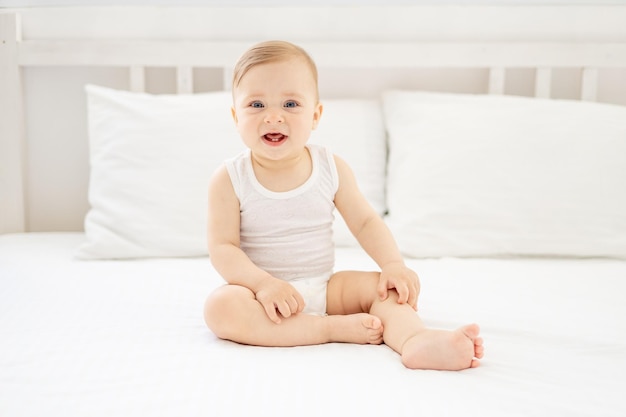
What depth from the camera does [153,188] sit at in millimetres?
1566

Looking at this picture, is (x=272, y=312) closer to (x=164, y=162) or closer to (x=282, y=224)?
(x=282, y=224)

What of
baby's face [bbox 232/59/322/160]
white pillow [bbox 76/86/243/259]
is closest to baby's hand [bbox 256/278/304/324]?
baby's face [bbox 232/59/322/160]

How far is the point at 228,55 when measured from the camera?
179cm

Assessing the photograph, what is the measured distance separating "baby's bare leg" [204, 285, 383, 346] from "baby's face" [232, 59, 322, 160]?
0.79 ft

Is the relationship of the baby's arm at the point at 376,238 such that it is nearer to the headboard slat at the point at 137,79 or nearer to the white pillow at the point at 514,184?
the white pillow at the point at 514,184

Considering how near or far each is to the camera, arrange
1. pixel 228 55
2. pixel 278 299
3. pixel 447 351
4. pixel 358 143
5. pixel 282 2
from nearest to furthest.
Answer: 1. pixel 447 351
2. pixel 278 299
3. pixel 358 143
4. pixel 228 55
5. pixel 282 2

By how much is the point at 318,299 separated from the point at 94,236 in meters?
0.67

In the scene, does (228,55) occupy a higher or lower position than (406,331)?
higher

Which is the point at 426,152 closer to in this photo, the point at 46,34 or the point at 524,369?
the point at 524,369

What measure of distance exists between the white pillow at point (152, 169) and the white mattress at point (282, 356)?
149 mm

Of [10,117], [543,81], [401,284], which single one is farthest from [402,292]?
[10,117]

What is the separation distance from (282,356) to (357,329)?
123 millimetres

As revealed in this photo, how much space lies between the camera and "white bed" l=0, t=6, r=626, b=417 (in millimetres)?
811

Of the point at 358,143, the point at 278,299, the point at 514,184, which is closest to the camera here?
the point at 278,299
